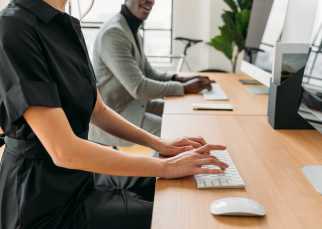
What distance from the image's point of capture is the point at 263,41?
176 cm

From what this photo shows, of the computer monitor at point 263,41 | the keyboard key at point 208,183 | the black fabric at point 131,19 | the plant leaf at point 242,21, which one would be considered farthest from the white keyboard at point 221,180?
the plant leaf at point 242,21

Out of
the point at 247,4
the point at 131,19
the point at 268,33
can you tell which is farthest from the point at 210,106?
the point at 247,4

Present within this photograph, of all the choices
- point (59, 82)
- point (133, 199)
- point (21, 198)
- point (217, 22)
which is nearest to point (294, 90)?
point (133, 199)

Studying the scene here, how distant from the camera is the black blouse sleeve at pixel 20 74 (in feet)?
2.04

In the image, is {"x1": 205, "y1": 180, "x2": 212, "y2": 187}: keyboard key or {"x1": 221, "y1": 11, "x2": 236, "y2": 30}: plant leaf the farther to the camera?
{"x1": 221, "y1": 11, "x2": 236, "y2": 30}: plant leaf

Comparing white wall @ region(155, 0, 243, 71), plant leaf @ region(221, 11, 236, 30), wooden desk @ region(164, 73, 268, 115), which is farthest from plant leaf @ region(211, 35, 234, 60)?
wooden desk @ region(164, 73, 268, 115)

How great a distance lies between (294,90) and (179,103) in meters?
0.58

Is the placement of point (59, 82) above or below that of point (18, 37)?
below

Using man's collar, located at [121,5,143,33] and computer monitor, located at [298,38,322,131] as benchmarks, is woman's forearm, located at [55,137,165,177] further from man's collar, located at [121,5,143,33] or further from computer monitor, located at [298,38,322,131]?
man's collar, located at [121,5,143,33]

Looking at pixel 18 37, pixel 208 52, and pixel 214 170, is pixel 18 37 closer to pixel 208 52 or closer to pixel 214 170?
pixel 214 170

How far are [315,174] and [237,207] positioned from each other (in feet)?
1.05

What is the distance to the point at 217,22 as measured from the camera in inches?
156

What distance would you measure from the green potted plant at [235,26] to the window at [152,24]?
150cm

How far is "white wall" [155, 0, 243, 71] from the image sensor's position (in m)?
3.96
